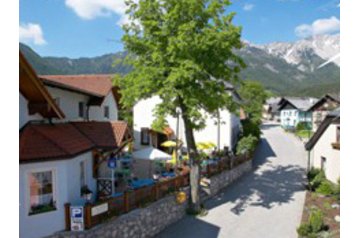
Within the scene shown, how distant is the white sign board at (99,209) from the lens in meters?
11.8

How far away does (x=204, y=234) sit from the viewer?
15.3 m

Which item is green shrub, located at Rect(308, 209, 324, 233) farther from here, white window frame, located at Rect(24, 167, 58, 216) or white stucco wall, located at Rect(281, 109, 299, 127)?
white stucco wall, located at Rect(281, 109, 299, 127)

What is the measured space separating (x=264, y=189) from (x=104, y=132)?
1345cm

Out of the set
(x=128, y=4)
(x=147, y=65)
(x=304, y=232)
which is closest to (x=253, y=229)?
(x=304, y=232)

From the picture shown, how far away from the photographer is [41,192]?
36.7ft

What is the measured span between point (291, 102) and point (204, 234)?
226ft

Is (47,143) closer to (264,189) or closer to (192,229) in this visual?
(192,229)

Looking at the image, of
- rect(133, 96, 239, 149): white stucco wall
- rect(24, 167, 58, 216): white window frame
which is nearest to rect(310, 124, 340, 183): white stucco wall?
rect(133, 96, 239, 149): white stucco wall

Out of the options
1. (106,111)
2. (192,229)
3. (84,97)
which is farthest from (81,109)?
(192,229)

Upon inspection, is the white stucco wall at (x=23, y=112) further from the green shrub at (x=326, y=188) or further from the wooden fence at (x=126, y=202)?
the green shrub at (x=326, y=188)

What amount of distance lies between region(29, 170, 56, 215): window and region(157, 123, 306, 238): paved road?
256 inches

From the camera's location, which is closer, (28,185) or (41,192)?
(28,185)

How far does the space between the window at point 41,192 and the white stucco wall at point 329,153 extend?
1841 cm

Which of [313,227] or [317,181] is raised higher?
[317,181]
